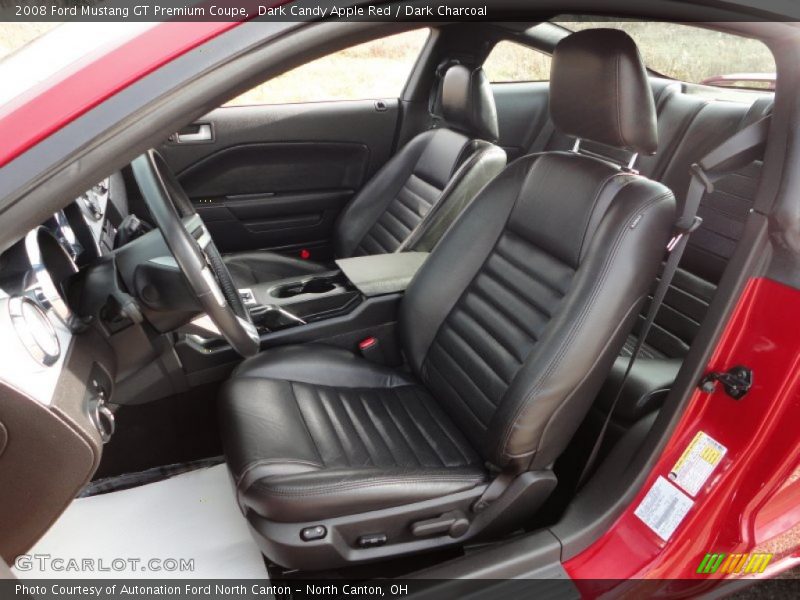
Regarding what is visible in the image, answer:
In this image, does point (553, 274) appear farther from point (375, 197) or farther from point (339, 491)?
point (375, 197)

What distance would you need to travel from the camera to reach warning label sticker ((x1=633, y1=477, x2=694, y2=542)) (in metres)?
→ 1.16

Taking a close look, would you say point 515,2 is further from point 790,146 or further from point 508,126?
point 508,126

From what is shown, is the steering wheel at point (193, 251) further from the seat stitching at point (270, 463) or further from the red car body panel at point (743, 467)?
the red car body panel at point (743, 467)

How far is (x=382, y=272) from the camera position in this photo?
1.89 m

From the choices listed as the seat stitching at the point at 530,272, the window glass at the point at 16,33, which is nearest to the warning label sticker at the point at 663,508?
the seat stitching at the point at 530,272

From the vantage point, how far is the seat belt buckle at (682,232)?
1127 mm

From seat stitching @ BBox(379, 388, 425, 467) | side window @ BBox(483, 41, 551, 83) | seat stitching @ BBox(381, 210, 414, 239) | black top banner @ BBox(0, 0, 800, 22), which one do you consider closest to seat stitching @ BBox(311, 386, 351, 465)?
seat stitching @ BBox(379, 388, 425, 467)

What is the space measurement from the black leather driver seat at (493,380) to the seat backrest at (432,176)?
578 mm

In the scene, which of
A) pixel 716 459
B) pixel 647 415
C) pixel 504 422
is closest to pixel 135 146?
pixel 504 422

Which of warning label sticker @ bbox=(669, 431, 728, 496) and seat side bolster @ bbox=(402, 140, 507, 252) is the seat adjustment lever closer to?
warning label sticker @ bbox=(669, 431, 728, 496)

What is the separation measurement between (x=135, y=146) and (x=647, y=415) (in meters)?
1.19

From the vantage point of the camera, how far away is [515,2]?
760 millimetres

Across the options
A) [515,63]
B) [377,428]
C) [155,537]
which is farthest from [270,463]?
[515,63]

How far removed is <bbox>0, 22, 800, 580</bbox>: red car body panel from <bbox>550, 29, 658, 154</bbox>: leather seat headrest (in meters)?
0.36
